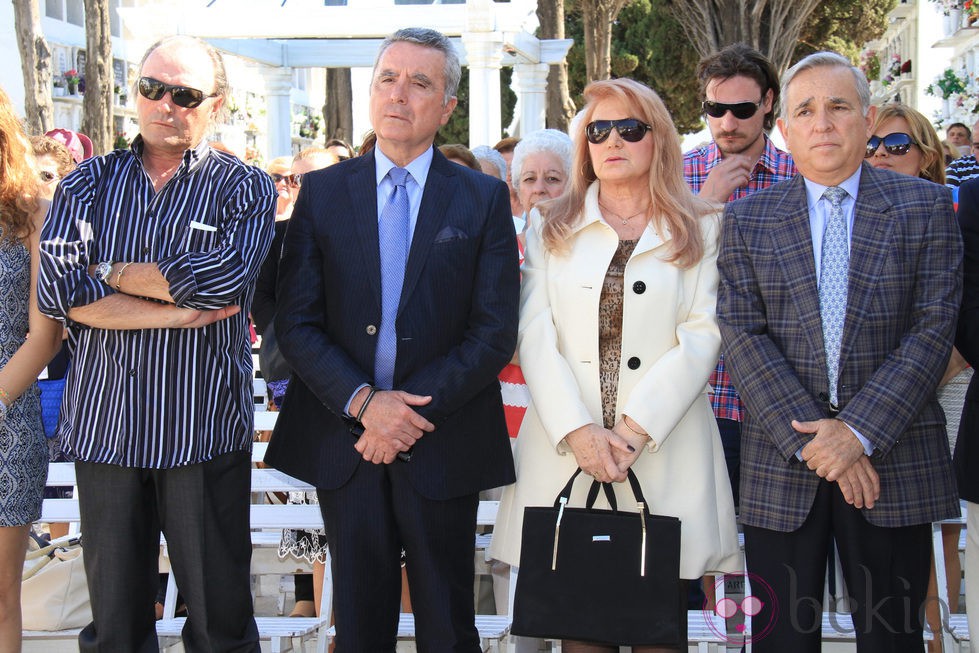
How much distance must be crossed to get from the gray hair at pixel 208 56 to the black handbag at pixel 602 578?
6.00 feet

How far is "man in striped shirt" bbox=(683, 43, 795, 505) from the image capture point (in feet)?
14.5

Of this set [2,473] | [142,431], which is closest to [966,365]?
[142,431]

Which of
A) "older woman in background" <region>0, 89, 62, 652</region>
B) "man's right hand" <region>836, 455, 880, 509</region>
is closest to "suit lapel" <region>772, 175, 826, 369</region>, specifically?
"man's right hand" <region>836, 455, 880, 509</region>

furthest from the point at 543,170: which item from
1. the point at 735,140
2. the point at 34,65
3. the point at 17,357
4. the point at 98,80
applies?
the point at 98,80

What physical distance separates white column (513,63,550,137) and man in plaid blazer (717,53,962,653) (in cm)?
1364

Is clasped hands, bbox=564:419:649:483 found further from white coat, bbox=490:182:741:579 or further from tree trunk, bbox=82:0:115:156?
tree trunk, bbox=82:0:115:156

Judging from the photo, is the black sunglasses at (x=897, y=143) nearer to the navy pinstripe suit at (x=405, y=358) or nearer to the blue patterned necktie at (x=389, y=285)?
the navy pinstripe suit at (x=405, y=358)

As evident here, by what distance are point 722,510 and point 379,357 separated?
1.25m

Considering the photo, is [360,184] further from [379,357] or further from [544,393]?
[544,393]

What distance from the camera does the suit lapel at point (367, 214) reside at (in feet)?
11.4

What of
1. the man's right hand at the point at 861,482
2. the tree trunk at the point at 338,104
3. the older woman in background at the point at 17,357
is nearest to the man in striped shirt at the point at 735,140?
the man's right hand at the point at 861,482

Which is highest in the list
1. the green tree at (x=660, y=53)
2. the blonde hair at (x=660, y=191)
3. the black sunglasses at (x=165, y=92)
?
the green tree at (x=660, y=53)

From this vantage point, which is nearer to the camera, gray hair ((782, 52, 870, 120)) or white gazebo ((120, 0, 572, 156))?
gray hair ((782, 52, 870, 120))

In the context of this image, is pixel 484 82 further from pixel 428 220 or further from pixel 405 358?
pixel 405 358
